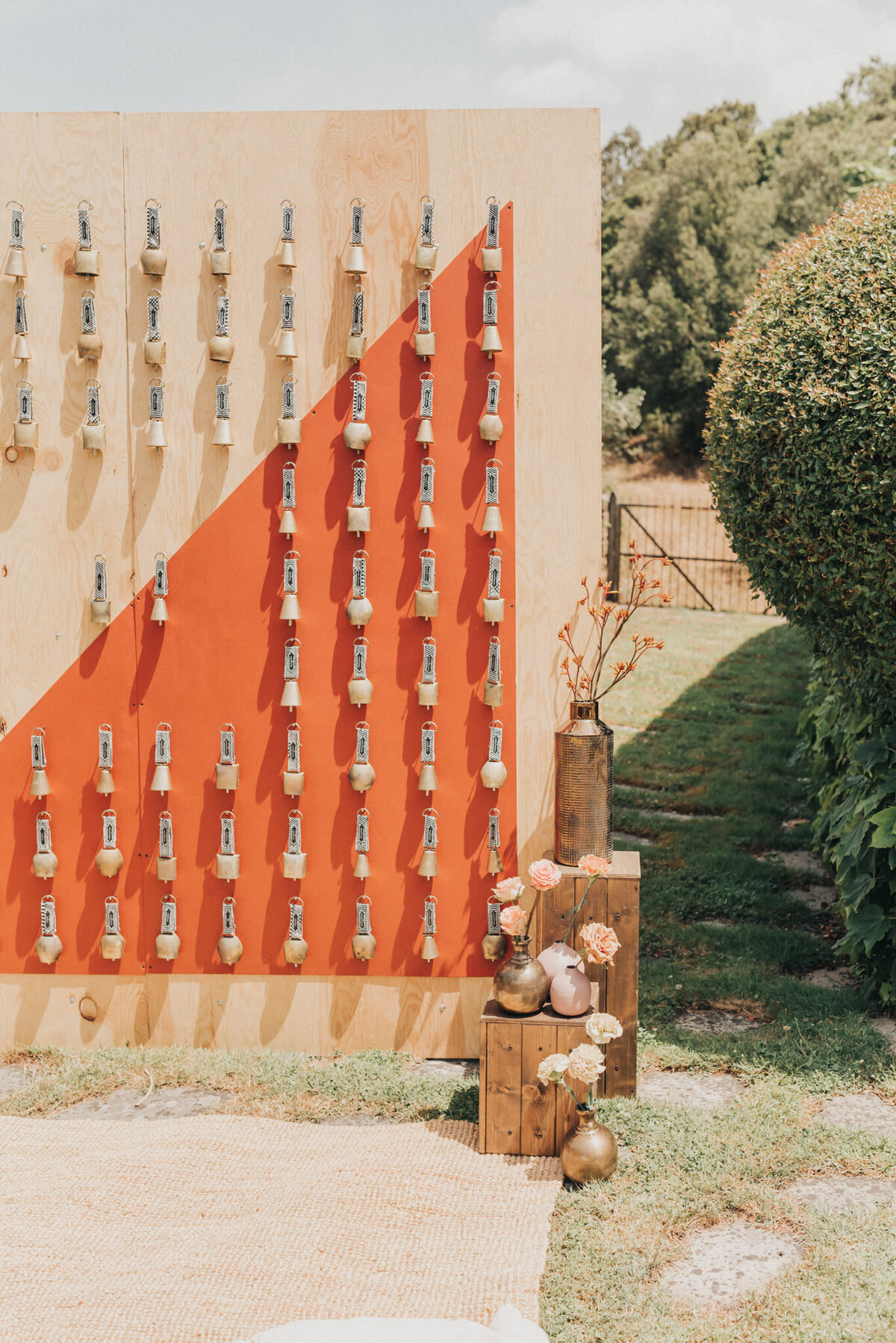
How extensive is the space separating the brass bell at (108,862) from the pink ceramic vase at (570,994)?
5.86 ft

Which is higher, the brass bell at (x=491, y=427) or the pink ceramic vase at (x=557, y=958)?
the brass bell at (x=491, y=427)

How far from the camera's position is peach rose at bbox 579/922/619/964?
11.4ft

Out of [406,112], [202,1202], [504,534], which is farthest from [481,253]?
[202,1202]

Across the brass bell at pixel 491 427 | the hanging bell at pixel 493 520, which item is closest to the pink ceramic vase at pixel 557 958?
the hanging bell at pixel 493 520

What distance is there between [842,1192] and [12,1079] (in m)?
3.04

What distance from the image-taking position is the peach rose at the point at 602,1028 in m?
3.27

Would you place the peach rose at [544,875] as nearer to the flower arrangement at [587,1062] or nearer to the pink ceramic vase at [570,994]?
the pink ceramic vase at [570,994]

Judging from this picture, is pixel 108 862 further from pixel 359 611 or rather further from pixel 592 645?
pixel 592 645

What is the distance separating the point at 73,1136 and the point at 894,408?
387 cm

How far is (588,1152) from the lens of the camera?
3225mm

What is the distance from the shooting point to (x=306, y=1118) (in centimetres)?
→ 374

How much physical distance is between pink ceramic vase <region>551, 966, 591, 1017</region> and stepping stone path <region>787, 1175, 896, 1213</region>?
32.5 inches

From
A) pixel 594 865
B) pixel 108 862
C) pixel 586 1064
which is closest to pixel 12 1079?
pixel 108 862

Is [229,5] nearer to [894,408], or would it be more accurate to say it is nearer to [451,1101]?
[894,408]
